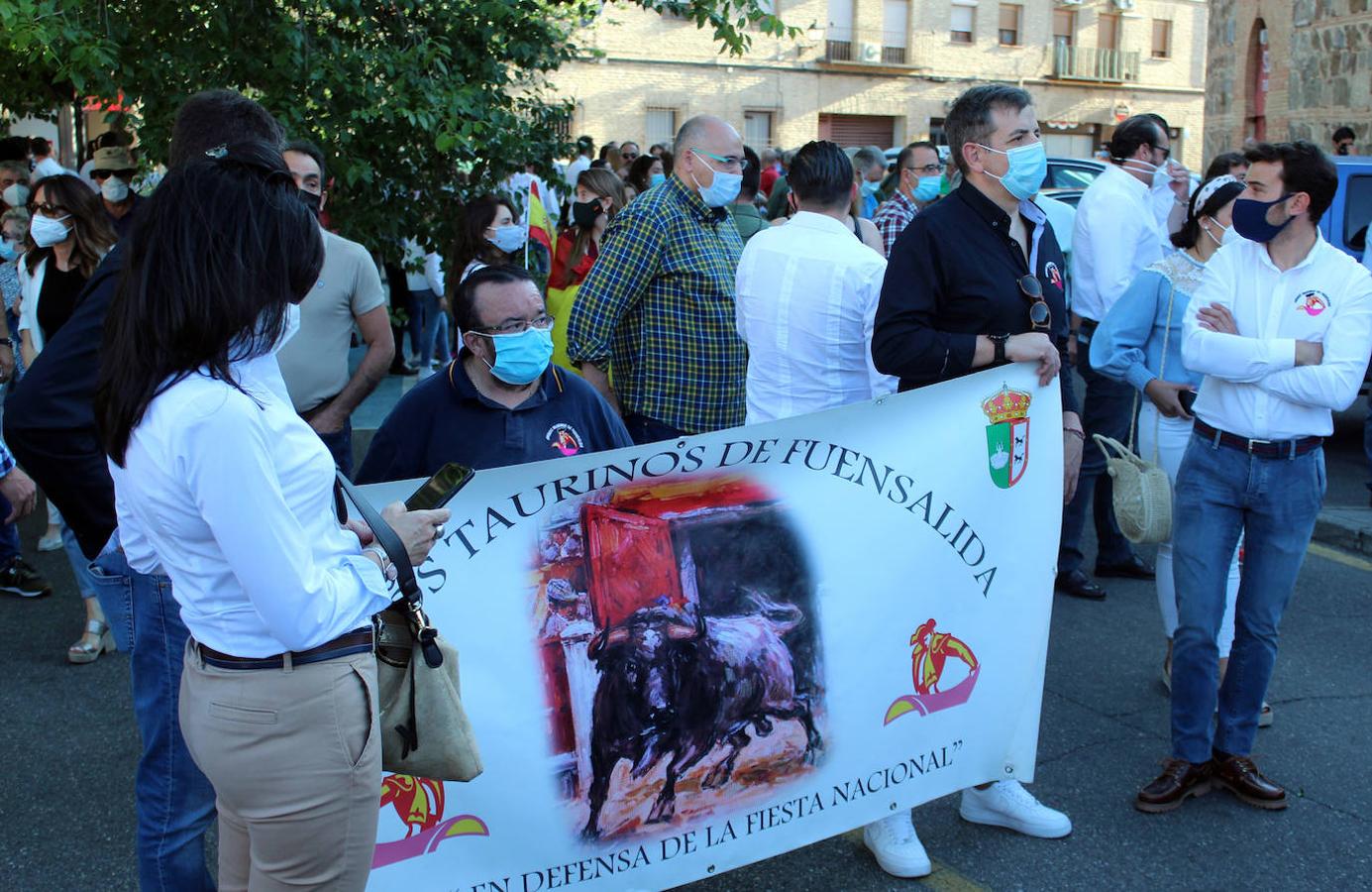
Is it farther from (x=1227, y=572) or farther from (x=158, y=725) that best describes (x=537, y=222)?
(x=158, y=725)

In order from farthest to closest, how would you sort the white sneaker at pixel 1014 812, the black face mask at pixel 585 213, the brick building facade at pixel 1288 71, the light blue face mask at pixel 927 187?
the brick building facade at pixel 1288 71 < the light blue face mask at pixel 927 187 < the black face mask at pixel 585 213 < the white sneaker at pixel 1014 812

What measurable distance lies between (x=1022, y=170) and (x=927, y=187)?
5519mm

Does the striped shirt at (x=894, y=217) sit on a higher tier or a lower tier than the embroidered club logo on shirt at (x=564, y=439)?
higher

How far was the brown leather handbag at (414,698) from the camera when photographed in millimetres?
2324

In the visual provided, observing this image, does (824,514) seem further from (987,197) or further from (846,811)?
(987,197)

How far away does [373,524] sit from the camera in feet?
7.43

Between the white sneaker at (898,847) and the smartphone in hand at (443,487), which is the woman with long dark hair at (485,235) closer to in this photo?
the white sneaker at (898,847)

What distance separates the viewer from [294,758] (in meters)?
2.10

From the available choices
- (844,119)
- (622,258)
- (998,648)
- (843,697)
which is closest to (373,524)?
(843,697)

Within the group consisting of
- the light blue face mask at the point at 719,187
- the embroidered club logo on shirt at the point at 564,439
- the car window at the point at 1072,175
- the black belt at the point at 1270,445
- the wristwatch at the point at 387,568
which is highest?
the car window at the point at 1072,175

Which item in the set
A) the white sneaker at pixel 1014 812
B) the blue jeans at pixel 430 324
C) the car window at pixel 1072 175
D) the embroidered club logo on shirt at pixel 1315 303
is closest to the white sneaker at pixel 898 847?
the white sneaker at pixel 1014 812

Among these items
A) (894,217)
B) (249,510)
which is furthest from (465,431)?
(894,217)

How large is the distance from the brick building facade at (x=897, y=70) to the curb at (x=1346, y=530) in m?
26.2

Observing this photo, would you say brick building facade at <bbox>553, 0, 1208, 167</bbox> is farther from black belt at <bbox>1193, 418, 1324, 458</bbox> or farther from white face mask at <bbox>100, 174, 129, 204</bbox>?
black belt at <bbox>1193, 418, 1324, 458</bbox>
